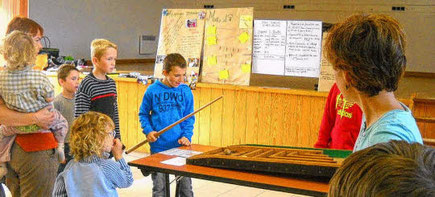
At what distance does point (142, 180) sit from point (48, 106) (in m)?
2.33

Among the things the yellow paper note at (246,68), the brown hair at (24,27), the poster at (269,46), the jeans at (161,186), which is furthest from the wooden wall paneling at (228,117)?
the brown hair at (24,27)

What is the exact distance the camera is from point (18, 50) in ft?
9.77

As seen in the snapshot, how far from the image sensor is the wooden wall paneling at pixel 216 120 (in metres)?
5.90

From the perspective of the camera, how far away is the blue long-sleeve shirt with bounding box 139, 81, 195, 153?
12.7ft

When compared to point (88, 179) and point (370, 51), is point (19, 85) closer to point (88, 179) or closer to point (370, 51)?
point (88, 179)

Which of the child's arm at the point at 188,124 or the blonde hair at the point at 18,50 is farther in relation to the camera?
the child's arm at the point at 188,124

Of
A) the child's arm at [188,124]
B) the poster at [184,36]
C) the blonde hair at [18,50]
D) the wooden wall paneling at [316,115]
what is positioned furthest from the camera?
the poster at [184,36]

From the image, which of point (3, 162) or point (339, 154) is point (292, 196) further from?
point (3, 162)

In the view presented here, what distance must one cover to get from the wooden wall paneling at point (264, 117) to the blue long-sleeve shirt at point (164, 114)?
1.79 m

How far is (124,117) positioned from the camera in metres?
6.52

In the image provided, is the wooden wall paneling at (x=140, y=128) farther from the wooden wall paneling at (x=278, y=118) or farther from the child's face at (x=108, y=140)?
the child's face at (x=108, y=140)

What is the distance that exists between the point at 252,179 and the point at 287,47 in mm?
3341

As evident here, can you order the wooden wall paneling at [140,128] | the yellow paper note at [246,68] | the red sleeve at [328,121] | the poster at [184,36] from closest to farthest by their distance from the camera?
the red sleeve at [328,121] → the yellow paper note at [246,68] → the poster at [184,36] → the wooden wall paneling at [140,128]

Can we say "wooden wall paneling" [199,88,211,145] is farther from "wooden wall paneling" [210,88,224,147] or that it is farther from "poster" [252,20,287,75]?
"poster" [252,20,287,75]
